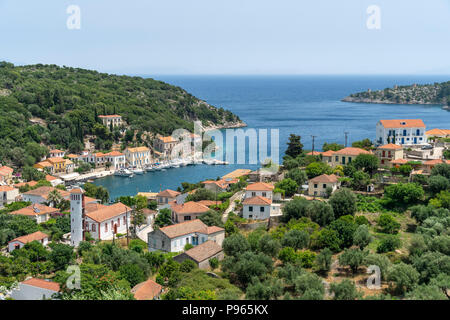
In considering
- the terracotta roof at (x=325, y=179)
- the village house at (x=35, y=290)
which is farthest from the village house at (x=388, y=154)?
the village house at (x=35, y=290)

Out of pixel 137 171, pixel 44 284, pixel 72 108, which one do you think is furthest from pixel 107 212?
pixel 72 108

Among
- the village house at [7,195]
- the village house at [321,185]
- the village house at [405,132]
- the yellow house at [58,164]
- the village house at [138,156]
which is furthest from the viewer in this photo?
the village house at [138,156]

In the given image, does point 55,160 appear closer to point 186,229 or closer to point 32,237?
point 32,237

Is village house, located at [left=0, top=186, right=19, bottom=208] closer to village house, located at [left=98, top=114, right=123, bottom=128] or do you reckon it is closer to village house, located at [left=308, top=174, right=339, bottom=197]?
village house, located at [left=308, top=174, right=339, bottom=197]

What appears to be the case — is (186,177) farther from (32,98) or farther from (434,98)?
(434,98)

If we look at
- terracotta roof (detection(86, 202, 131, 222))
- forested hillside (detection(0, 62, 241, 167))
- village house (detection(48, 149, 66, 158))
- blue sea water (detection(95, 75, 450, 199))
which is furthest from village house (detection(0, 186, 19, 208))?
village house (detection(48, 149, 66, 158))

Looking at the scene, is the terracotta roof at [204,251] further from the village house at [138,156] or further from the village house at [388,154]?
the village house at [138,156]
